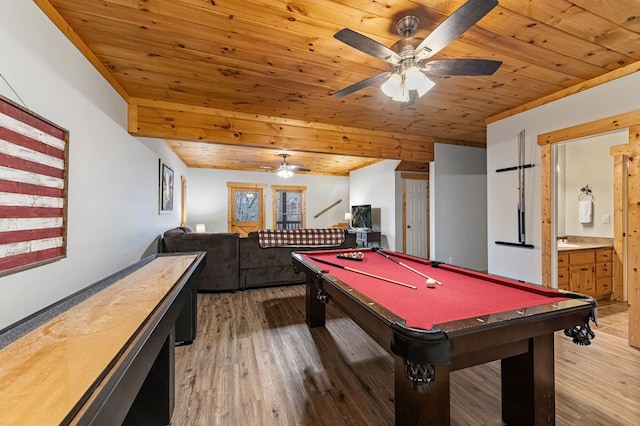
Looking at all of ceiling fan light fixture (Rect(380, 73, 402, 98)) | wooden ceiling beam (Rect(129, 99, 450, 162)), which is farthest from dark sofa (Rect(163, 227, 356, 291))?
ceiling fan light fixture (Rect(380, 73, 402, 98))

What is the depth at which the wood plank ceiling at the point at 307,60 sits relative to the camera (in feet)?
5.74

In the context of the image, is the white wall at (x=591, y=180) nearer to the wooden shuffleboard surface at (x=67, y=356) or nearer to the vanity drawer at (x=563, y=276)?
the vanity drawer at (x=563, y=276)

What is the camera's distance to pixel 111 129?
8.19 feet

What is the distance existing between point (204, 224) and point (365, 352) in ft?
21.0

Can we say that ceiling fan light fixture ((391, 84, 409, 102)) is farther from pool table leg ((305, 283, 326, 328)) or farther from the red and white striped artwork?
the red and white striped artwork

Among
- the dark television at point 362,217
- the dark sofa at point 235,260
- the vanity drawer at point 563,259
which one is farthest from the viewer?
the dark television at point 362,217

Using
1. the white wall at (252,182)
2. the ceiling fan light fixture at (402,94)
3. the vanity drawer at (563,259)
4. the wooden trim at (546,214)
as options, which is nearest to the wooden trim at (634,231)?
the wooden trim at (546,214)

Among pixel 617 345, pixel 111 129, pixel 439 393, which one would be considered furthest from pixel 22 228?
pixel 617 345

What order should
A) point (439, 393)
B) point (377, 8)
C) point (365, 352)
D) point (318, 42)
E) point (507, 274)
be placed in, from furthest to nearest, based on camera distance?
1. point (507, 274)
2. point (365, 352)
3. point (318, 42)
4. point (377, 8)
5. point (439, 393)

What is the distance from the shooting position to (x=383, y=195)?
247 inches

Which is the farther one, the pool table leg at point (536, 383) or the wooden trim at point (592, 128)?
the wooden trim at point (592, 128)

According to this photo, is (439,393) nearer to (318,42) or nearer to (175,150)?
(318,42)

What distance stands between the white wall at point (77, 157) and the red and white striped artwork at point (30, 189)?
0.25ft

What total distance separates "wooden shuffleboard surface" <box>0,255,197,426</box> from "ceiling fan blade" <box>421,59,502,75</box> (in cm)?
216
